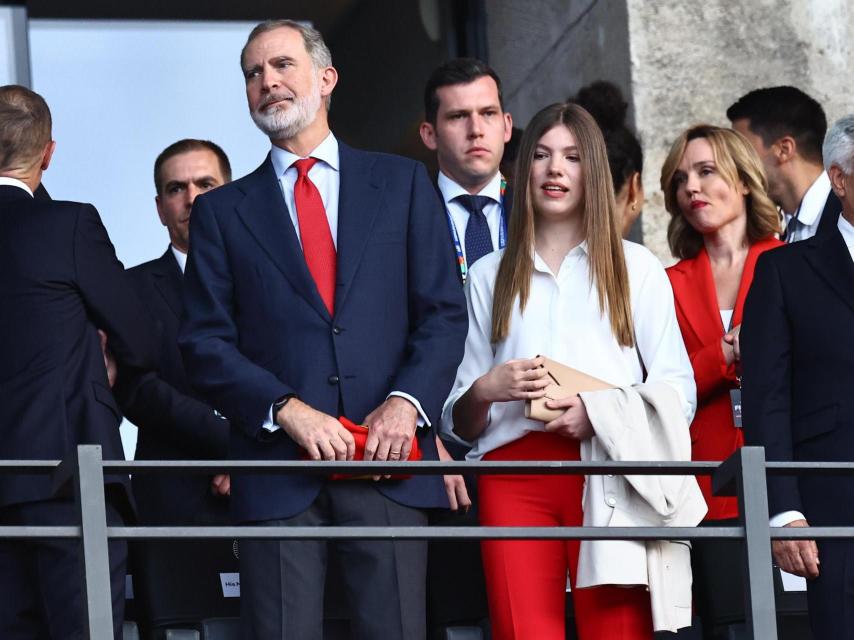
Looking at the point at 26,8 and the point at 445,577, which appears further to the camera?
the point at 26,8

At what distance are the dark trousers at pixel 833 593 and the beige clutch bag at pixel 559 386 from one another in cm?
75

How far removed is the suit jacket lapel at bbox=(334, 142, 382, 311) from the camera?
4.71 meters

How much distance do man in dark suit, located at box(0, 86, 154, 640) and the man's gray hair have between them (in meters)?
2.01

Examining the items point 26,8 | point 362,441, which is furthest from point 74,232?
point 26,8

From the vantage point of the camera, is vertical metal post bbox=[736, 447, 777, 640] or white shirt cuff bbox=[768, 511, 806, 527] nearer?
vertical metal post bbox=[736, 447, 777, 640]

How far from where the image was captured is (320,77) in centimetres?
502

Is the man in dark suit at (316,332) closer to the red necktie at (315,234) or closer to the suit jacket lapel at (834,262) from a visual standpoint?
the red necktie at (315,234)

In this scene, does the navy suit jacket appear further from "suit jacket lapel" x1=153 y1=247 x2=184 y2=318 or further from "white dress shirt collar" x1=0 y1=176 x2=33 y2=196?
"suit jacket lapel" x1=153 y1=247 x2=184 y2=318

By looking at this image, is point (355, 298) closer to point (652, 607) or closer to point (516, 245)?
point (516, 245)

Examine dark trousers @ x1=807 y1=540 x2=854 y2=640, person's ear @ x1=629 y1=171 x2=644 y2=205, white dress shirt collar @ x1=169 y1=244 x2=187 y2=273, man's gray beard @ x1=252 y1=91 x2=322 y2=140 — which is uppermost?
person's ear @ x1=629 y1=171 x2=644 y2=205

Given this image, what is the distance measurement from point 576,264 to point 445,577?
113 cm

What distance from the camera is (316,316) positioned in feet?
15.3

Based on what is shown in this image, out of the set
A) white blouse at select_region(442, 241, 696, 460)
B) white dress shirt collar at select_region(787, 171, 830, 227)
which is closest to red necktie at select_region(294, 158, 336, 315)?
white blouse at select_region(442, 241, 696, 460)

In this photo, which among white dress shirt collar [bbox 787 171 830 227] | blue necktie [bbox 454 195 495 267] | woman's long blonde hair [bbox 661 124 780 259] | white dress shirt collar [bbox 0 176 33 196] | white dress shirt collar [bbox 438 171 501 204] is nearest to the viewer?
white dress shirt collar [bbox 0 176 33 196]
